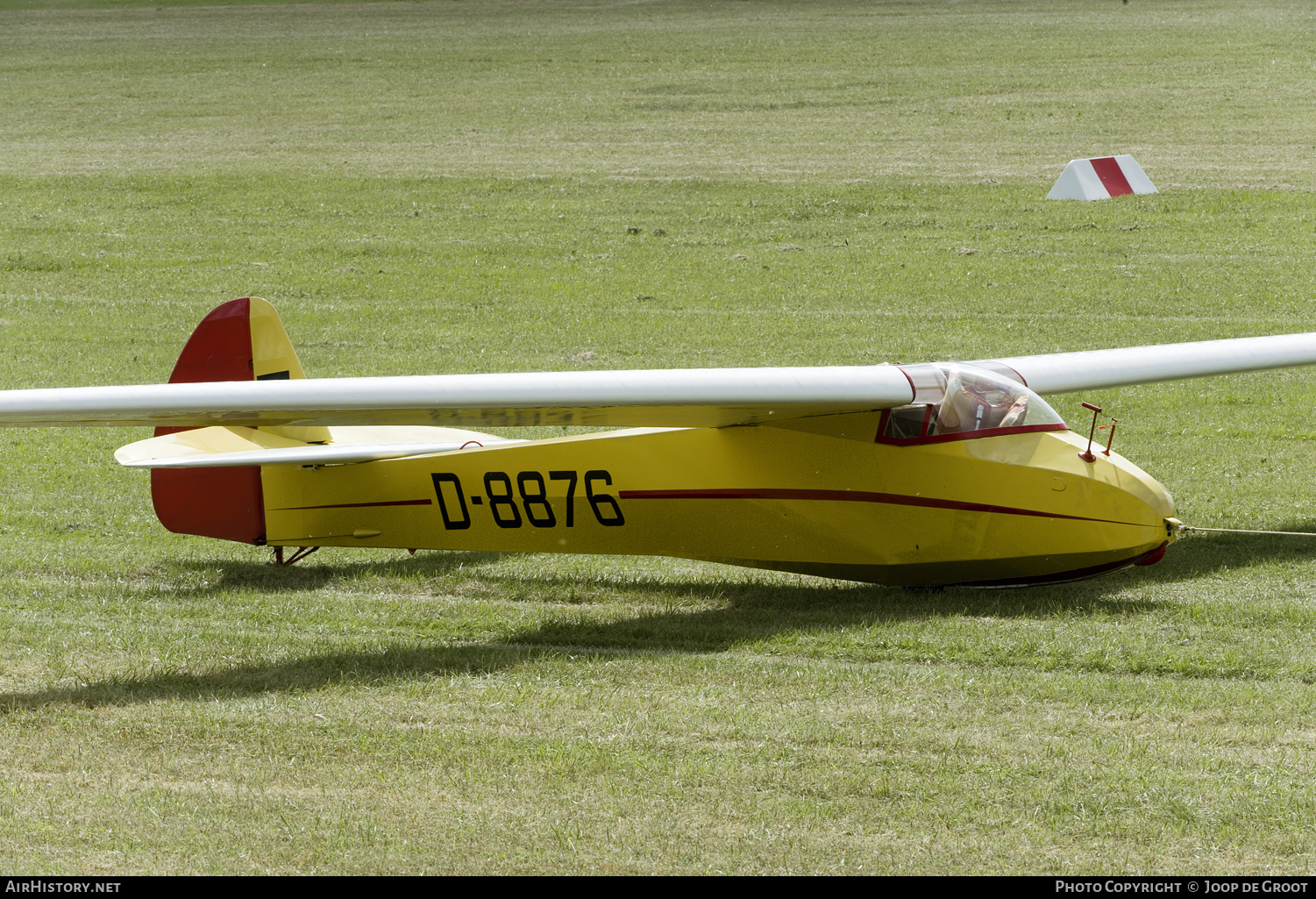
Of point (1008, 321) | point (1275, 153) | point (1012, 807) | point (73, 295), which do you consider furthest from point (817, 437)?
point (1275, 153)

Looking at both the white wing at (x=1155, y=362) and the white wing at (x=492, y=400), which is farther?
the white wing at (x=1155, y=362)

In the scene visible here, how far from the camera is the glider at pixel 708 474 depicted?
376 inches

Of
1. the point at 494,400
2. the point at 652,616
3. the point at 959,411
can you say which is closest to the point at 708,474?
the point at 652,616

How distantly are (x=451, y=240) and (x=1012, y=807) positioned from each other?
21.8 m

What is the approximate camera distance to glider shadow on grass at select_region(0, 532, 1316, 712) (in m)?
9.09

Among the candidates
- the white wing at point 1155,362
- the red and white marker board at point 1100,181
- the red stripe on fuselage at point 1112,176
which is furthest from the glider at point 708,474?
the red stripe on fuselage at point 1112,176

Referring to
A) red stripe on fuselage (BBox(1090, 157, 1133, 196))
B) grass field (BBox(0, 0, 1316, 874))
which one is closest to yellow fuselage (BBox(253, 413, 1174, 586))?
grass field (BBox(0, 0, 1316, 874))

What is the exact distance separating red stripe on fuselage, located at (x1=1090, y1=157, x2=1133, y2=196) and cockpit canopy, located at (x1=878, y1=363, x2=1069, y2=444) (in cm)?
1972

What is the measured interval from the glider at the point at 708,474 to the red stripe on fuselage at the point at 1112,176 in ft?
59.9

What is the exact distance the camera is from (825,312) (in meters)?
21.9

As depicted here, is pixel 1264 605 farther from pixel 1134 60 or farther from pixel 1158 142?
pixel 1134 60

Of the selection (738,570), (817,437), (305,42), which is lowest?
(738,570)

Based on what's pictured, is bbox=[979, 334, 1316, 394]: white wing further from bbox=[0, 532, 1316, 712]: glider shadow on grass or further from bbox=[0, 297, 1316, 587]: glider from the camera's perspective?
Answer: bbox=[0, 532, 1316, 712]: glider shadow on grass

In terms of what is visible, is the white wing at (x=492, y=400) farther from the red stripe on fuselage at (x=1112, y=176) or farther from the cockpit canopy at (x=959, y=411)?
the red stripe on fuselage at (x=1112, y=176)
